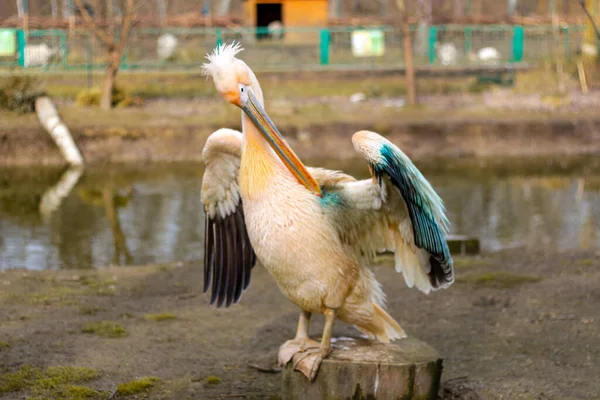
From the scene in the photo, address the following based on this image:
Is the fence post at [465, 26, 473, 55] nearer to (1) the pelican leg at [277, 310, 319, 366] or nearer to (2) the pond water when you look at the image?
(2) the pond water

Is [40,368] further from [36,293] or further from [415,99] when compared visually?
[415,99]

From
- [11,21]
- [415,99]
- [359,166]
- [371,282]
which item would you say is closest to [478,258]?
[371,282]

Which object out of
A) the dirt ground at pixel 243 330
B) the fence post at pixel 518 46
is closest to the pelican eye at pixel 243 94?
the dirt ground at pixel 243 330

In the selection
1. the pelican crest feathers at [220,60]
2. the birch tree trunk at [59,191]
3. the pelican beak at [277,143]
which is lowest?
the birch tree trunk at [59,191]

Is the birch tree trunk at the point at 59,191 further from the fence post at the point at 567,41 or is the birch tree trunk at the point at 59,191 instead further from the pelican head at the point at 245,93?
the fence post at the point at 567,41

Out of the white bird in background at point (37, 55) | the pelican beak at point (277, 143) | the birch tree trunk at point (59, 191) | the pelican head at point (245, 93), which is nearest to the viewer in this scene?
the pelican head at point (245, 93)

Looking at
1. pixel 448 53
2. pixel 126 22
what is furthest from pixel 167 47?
pixel 448 53

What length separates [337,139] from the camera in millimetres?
14359

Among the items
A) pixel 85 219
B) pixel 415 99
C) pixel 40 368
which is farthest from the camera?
pixel 415 99

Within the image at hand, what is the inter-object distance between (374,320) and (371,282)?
20 cm

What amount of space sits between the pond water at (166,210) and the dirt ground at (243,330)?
4.15ft

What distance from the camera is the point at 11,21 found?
2455cm

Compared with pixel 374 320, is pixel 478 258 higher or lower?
lower

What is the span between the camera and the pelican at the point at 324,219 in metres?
4.00
